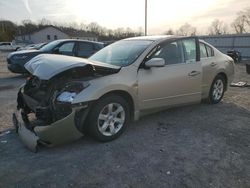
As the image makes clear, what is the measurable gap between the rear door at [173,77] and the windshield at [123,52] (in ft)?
0.79

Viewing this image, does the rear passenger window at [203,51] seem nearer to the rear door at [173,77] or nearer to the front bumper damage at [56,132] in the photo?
the rear door at [173,77]

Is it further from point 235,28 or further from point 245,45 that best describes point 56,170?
point 235,28

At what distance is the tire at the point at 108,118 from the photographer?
4129 millimetres

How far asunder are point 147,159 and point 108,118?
0.94 meters

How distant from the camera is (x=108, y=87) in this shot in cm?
418

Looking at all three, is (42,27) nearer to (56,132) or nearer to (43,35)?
(43,35)

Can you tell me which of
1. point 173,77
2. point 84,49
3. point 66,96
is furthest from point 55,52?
point 66,96

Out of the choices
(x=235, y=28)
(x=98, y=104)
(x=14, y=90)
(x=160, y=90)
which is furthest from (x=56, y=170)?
(x=235, y=28)

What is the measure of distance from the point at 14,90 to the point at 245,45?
905 inches

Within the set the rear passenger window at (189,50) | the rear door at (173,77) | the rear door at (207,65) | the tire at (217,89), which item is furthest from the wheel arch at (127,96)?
the tire at (217,89)

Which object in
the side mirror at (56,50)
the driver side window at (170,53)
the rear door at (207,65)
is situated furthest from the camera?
the side mirror at (56,50)

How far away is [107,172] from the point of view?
11.3ft

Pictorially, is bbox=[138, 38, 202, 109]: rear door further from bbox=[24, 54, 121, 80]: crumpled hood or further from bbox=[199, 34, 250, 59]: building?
bbox=[199, 34, 250, 59]: building

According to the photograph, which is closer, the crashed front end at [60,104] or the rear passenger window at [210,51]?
the crashed front end at [60,104]
